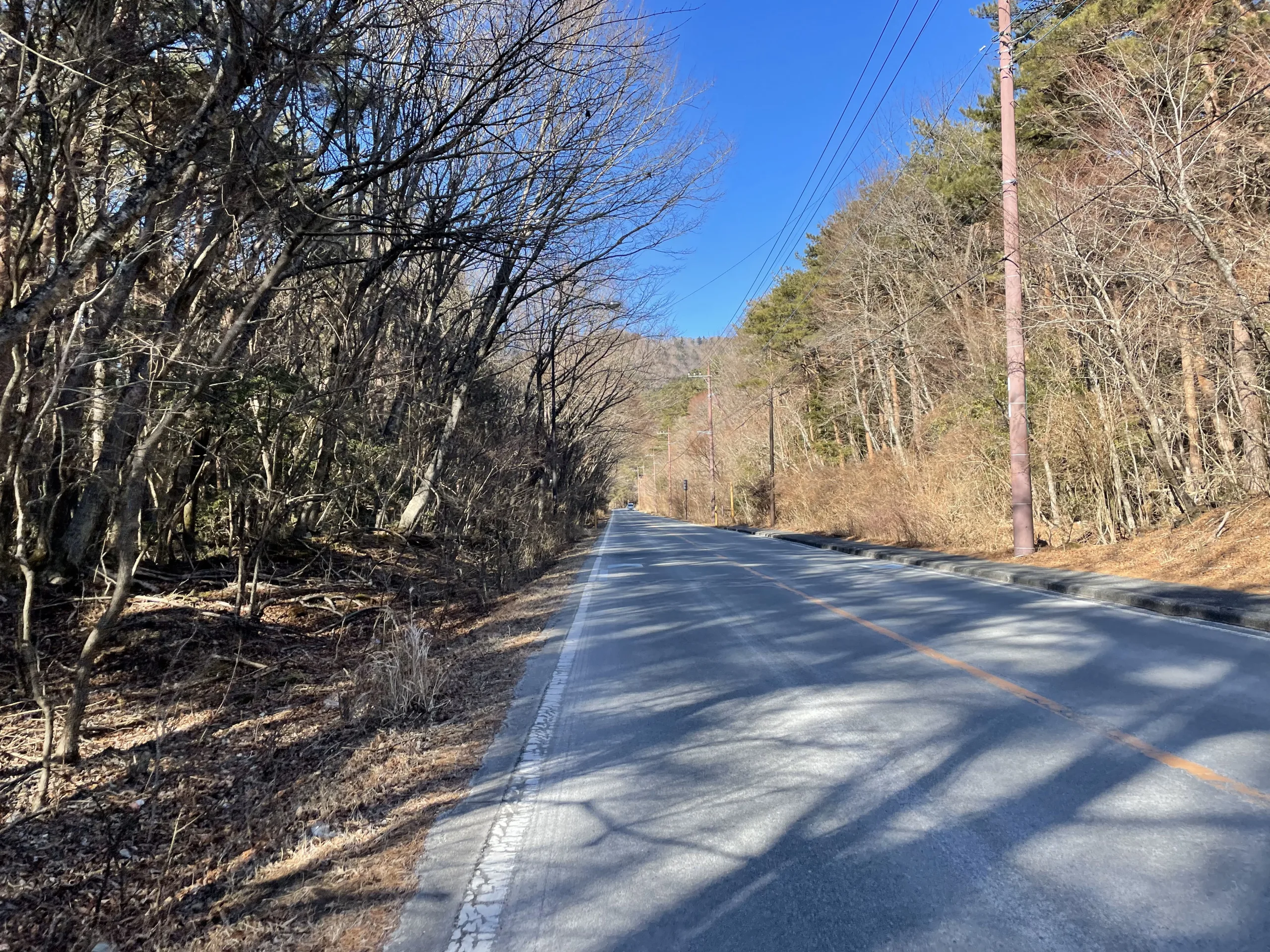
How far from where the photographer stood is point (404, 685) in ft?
20.4

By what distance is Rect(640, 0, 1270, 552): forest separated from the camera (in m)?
13.7

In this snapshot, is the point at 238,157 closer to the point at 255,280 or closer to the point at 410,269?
the point at 255,280

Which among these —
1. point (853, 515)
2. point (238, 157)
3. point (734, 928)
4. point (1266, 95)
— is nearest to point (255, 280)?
point (238, 157)

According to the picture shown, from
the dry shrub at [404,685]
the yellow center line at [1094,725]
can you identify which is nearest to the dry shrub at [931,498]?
the yellow center line at [1094,725]

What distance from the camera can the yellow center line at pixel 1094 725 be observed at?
4074 mm

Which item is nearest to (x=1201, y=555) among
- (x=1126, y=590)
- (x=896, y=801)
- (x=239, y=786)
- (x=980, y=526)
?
(x=1126, y=590)

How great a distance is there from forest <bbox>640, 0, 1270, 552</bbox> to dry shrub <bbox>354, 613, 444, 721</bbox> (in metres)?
11.5

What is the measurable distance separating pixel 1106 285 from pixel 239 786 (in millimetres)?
17626

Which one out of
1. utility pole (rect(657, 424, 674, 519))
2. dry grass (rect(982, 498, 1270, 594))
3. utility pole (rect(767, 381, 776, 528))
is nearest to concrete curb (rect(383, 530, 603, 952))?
dry grass (rect(982, 498, 1270, 594))

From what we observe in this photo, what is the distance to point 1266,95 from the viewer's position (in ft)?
44.0

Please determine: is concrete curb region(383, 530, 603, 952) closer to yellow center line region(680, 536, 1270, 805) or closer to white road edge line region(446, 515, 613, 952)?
white road edge line region(446, 515, 613, 952)

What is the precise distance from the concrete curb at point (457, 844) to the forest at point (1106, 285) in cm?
1122

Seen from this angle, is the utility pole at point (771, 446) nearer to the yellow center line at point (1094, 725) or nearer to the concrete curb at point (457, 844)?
the yellow center line at point (1094, 725)

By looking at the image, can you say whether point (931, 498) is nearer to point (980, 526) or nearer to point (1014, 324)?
point (980, 526)
